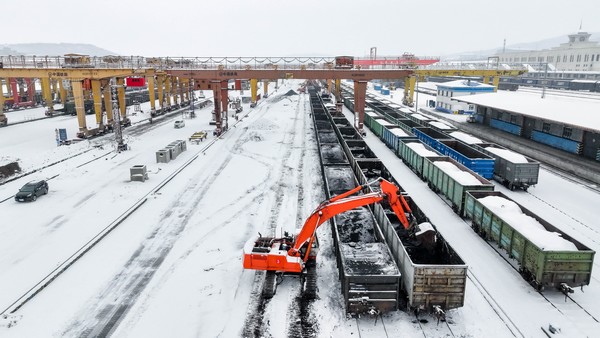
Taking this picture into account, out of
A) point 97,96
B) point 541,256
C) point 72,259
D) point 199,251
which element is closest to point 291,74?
point 97,96

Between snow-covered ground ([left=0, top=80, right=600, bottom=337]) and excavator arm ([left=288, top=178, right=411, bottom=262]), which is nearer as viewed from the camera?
snow-covered ground ([left=0, top=80, right=600, bottom=337])

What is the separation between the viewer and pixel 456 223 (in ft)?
72.4

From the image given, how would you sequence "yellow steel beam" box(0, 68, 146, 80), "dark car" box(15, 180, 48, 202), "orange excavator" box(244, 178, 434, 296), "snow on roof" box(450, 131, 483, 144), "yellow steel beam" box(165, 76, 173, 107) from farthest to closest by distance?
1. "yellow steel beam" box(165, 76, 173, 107)
2. "yellow steel beam" box(0, 68, 146, 80)
3. "snow on roof" box(450, 131, 483, 144)
4. "dark car" box(15, 180, 48, 202)
5. "orange excavator" box(244, 178, 434, 296)

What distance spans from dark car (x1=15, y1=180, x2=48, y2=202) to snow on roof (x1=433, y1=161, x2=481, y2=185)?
27.3 metres

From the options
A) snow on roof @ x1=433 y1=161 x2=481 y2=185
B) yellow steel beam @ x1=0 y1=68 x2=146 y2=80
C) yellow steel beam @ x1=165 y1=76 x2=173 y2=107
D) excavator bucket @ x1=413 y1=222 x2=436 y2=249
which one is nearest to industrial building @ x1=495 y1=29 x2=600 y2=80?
yellow steel beam @ x1=165 y1=76 x2=173 y2=107

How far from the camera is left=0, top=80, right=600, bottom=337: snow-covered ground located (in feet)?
44.6

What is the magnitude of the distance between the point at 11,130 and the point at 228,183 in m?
40.0

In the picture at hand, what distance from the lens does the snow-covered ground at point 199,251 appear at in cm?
1359

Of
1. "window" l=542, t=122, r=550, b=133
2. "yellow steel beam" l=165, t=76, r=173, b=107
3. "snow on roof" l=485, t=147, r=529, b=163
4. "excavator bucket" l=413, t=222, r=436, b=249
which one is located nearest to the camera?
"excavator bucket" l=413, t=222, r=436, b=249

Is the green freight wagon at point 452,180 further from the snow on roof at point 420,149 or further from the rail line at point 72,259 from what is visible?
the rail line at point 72,259

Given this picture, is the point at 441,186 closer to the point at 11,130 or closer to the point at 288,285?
the point at 288,285

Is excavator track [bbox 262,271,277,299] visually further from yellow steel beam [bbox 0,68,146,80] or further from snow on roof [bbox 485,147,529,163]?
yellow steel beam [bbox 0,68,146,80]

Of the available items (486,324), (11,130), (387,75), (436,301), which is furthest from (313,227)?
(11,130)

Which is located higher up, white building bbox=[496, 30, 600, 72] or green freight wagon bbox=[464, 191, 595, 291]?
white building bbox=[496, 30, 600, 72]
